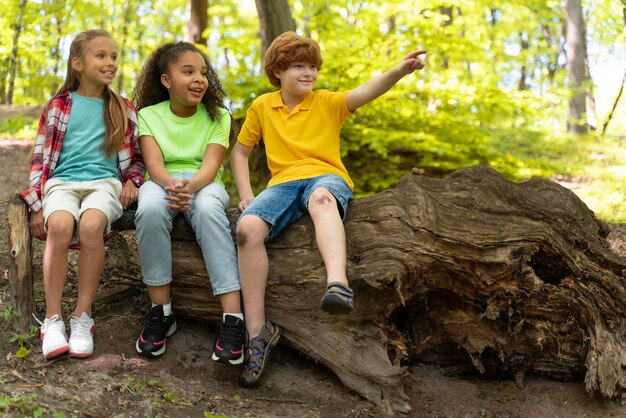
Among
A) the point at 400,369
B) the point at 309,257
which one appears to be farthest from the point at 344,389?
the point at 309,257

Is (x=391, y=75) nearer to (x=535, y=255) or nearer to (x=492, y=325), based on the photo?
(x=535, y=255)

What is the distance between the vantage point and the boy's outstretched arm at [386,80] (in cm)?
319

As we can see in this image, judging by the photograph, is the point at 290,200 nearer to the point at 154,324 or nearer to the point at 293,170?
the point at 293,170

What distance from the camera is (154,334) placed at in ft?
10.9

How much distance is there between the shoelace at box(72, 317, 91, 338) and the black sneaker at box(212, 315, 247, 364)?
760 millimetres

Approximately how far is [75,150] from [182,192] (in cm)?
82

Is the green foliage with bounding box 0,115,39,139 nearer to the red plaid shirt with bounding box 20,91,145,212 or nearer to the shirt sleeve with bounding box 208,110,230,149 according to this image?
the red plaid shirt with bounding box 20,91,145,212

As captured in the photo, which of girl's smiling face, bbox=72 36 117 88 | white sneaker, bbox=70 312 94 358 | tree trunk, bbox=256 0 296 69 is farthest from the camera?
tree trunk, bbox=256 0 296 69

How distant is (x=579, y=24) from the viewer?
16.4 metres

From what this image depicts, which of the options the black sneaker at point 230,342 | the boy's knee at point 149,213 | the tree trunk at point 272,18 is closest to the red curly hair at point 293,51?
the boy's knee at point 149,213

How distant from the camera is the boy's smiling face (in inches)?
139

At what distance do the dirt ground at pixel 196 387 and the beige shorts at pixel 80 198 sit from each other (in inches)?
28.8

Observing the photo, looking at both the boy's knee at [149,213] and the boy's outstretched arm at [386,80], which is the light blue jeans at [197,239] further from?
the boy's outstretched arm at [386,80]

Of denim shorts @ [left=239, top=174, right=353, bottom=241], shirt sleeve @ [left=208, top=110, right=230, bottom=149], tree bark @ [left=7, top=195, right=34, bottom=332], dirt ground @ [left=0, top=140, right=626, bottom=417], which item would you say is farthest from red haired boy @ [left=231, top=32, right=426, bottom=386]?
tree bark @ [left=7, top=195, right=34, bottom=332]
